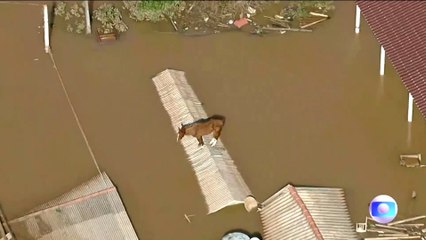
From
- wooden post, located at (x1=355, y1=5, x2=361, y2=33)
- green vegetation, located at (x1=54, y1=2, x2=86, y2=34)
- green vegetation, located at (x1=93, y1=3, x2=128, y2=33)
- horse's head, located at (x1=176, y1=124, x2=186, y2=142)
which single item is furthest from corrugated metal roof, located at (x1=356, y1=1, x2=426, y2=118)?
green vegetation, located at (x1=54, y1=2, x2=86, y2=34)

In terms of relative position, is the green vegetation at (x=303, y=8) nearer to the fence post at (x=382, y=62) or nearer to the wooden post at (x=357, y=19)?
the wooden post at (x=357, y=19)

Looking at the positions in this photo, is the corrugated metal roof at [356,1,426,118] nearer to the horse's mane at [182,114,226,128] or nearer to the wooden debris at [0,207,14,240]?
the horse's mane at [182,114,226,128]

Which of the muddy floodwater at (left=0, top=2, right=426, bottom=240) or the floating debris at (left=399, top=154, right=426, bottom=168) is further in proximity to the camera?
the floating debris at (left=399, top=154, right=426, bottom=168)

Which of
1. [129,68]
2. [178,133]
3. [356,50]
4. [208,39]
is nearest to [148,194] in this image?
[178,133]

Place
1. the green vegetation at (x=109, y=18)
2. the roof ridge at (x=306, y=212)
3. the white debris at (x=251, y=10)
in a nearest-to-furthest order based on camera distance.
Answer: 1. the roof ridge at (x=306, y=212)
2. the green vegetation at (x=109, y=18)
3. the white debris at (x=251, y=10)

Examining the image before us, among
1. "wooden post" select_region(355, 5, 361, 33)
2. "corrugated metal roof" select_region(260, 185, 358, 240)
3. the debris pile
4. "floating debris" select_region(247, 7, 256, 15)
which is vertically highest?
"floating debris" select_region(247, 7, 256, 15)

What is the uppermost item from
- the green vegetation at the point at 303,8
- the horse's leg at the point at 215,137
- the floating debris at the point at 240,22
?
the floating debris at the point at 240,22

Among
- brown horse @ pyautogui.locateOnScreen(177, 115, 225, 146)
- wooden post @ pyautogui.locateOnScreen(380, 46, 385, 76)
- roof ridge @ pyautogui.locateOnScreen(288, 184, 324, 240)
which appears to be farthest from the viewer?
wooden post @ pyautogui.locateOnScreen(380, 46, 385, 76)

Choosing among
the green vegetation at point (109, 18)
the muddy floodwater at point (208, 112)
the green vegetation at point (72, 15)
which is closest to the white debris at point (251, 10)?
the muddy floodwater at point (208, 112)
